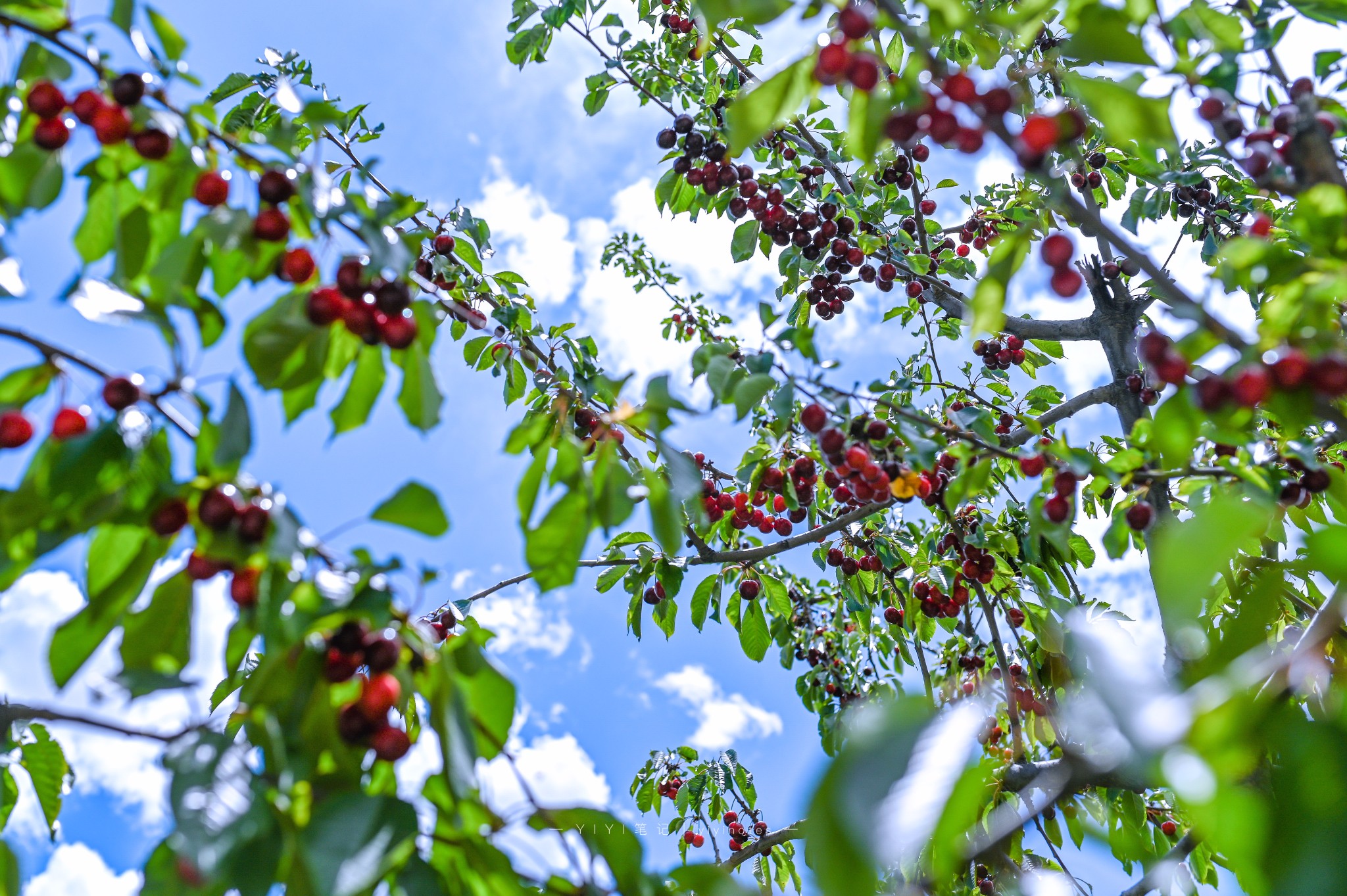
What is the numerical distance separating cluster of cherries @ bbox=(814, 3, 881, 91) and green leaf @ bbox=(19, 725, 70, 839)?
199cm

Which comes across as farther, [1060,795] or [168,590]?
[168,590]

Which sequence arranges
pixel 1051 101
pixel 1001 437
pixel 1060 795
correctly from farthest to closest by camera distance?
pixel 1051 101 → pixel 1001 437 → pixel 1060 795

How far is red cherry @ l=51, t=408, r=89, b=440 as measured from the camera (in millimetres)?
1272

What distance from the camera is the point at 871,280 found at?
3771 mm

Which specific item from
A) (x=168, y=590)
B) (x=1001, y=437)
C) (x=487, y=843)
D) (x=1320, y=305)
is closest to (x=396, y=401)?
(x=168, y=590)

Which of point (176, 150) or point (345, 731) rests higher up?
point (176, 150)

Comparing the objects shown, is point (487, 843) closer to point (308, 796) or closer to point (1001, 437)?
point (308, 796)

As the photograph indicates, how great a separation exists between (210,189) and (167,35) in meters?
0.28

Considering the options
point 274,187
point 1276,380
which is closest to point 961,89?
point 1276,380

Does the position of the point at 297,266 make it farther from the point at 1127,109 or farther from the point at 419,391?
the point at 1127,109

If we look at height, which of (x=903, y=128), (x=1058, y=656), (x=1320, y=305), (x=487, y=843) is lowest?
(x=487, y=843)

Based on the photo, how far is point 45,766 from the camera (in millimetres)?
1708

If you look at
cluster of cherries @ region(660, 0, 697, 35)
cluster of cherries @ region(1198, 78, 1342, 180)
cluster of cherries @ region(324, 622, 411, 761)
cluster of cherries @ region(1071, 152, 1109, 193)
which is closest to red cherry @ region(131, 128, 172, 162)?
cluster of cherries @ region(324, 622, 411, 761)

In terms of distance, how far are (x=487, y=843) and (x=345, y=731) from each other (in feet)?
0.81
